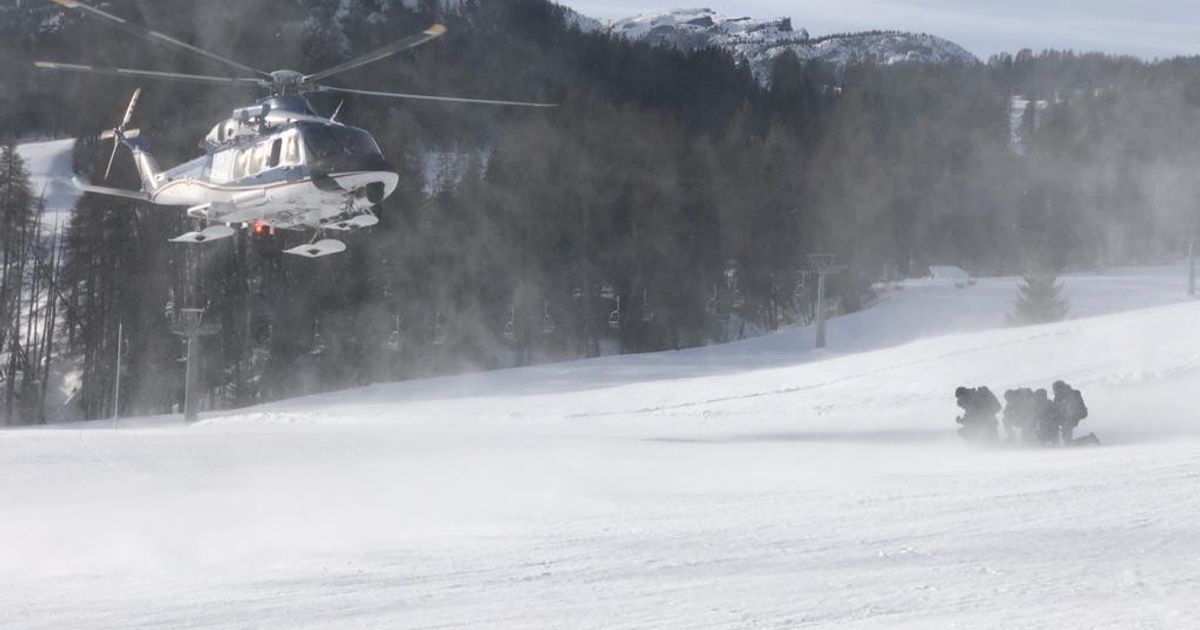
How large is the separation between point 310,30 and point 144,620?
50437mm

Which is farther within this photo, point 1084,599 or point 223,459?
point 223,459

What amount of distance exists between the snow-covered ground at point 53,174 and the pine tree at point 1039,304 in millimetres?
37791

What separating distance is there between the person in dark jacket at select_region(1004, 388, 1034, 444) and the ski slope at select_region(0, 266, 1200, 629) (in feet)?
1.86

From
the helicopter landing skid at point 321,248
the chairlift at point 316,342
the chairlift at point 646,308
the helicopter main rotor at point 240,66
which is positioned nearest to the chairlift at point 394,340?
the chairlift at point 316,342

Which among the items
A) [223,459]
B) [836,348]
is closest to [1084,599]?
[223,459]

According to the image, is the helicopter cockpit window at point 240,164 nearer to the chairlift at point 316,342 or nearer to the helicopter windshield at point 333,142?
the helicopter windshield at point 333,142

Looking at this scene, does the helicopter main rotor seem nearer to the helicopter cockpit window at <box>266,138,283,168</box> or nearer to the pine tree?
the helicopter cockpit window at <box>266,138,283,168</box>

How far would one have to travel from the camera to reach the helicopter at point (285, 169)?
17.4m

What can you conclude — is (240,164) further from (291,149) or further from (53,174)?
(53,174)

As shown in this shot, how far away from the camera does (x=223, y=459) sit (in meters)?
16.7

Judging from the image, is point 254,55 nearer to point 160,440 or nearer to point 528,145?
point 528,145

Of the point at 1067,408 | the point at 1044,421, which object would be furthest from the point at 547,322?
the point at 1067,408

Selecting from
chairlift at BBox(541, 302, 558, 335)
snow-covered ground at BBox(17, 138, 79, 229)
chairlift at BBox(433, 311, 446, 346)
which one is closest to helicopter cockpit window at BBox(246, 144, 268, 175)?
chairlift at BBox(433, 311, 446, 346)

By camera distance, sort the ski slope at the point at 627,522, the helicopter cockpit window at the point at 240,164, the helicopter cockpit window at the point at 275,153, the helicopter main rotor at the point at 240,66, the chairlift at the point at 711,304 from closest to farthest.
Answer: the ski slope at the point at 627,522
the helicopter main rotor at the point at 240,66
the helicopter cockpit window at the point at 275,153
the helicopter cockpit window at the point at 240,164
the chairlift at the point at 711,304
